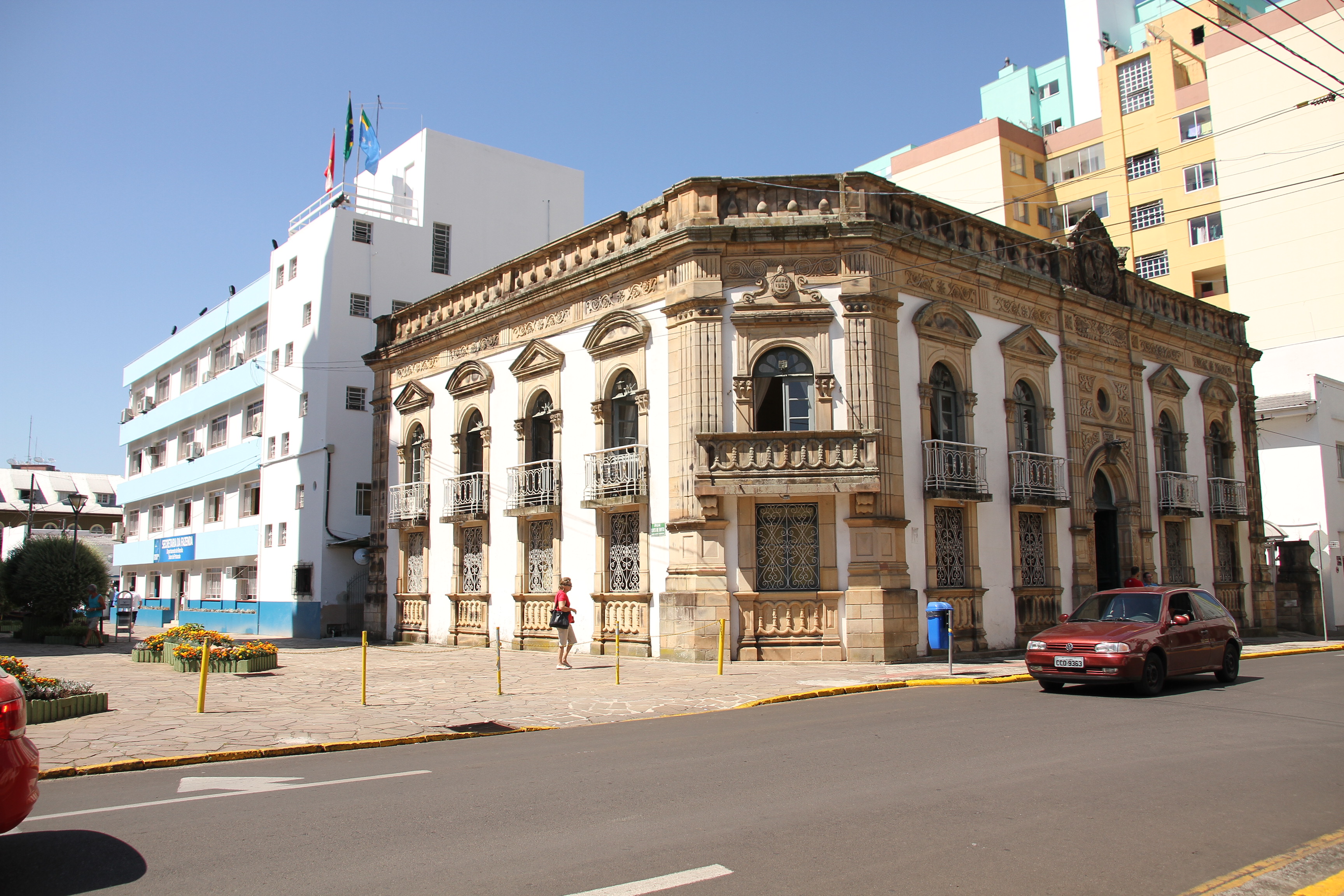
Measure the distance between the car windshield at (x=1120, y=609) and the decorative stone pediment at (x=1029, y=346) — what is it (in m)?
8.47

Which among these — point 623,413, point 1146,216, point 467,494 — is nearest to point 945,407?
point 623,413

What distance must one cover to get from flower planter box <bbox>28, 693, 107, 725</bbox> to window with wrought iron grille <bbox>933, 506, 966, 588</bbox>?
1410 cm

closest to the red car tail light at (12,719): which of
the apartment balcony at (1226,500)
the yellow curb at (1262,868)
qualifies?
the yellow curb at (1262,868)

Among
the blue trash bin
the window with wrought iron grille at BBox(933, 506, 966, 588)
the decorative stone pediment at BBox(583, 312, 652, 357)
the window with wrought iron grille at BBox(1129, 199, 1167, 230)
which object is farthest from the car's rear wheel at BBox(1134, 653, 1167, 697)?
the window with wrought iron grille at BBox(1129, 199, 1167, 230)

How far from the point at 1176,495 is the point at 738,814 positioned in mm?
23534

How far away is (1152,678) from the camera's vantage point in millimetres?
12758

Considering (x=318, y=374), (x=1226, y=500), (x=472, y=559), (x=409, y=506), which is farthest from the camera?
(x=318, y=374)

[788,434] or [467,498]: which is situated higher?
[788,434]

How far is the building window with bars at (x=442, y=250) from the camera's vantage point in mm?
32625

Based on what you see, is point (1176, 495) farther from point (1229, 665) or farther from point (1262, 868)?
point (1262, 868)

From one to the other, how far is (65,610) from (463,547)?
10642 millimetres

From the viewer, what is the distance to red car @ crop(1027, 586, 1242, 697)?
1260 cm

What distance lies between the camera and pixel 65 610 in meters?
24.9

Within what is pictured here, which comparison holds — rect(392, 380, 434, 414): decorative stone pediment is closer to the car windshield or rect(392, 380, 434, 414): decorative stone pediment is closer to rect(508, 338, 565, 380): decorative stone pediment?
rect(508, 338, 565, 380): decorative stone pediment
